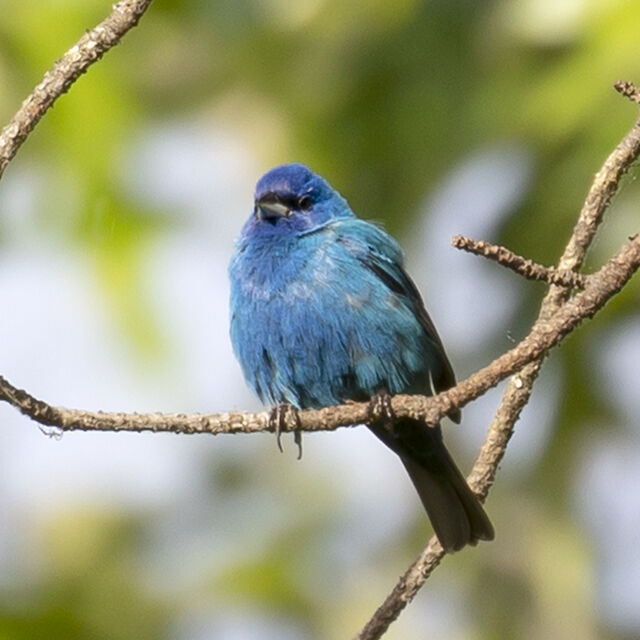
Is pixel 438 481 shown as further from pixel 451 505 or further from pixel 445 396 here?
pixel 445 396

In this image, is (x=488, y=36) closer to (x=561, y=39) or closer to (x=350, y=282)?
(x=561, y=39)

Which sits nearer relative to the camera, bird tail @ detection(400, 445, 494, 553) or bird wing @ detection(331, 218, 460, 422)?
bird tail @ detection(400, 445, 494, 553)

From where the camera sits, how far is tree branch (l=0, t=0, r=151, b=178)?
3.38 m

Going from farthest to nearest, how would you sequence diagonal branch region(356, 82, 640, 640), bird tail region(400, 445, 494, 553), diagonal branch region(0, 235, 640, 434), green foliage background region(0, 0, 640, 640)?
green foliage background region(0, 0, 640, 640) < bird tail region(400, 445, 494, 553) < diagonal branch region(356, 82, 640, 640) < diagonal branch region(0, 235, 640, 434)

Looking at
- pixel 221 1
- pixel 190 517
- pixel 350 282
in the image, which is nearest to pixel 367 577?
pixel 190 517

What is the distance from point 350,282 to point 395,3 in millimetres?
1270

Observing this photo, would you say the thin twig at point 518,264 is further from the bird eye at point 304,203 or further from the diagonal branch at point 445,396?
the bird eye at point 304,203

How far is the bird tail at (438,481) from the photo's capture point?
203 inches

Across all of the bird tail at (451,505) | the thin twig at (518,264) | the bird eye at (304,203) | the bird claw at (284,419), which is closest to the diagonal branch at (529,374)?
the thin twig at (518,264)

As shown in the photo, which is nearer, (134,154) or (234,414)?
(234,414)

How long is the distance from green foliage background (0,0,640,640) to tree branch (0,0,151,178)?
1.90 metres

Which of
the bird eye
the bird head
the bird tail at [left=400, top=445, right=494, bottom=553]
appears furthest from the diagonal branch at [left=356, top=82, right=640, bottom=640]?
the bird eye

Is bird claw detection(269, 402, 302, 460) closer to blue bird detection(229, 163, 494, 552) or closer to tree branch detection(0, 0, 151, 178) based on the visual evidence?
blue bird detection(229, 163, 494, 552)

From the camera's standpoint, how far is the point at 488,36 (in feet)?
19.0
